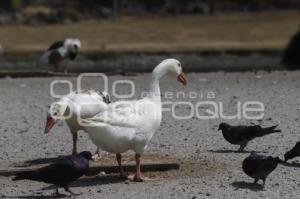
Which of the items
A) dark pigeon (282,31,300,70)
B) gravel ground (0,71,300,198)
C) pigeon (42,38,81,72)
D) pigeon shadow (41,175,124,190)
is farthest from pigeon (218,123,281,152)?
dark pigeon (282,31,300,70)

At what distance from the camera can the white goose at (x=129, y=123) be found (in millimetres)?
9516

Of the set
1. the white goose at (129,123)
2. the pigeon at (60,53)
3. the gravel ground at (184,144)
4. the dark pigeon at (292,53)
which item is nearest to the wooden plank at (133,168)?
the gravel ground at (184,144)

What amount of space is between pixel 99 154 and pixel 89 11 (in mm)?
47524

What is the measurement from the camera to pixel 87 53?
111 ft

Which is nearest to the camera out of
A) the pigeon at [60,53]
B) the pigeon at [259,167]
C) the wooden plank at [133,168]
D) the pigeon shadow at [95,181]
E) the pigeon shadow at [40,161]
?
the pigeon at [259,167]

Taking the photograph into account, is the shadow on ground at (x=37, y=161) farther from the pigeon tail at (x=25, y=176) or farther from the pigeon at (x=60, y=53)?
the pigeon at (x=60, y=53)

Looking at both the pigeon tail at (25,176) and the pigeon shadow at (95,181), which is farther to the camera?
the pigeon shadow at (95,181)

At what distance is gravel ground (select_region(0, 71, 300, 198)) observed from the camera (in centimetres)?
942

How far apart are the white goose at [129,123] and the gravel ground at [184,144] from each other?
0.47m

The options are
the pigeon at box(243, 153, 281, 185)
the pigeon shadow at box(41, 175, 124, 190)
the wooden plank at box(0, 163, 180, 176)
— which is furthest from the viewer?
the wooden plank at box(0, 163, 180, 176)

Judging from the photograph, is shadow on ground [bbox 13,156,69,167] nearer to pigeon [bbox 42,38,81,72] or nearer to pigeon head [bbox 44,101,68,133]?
pigeon head [bbox 44,101,68,133]

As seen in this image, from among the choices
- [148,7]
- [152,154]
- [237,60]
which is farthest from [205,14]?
[152,154]

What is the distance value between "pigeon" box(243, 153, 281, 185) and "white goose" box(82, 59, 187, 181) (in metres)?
1.23

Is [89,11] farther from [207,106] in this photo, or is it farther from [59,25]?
[207,106]
